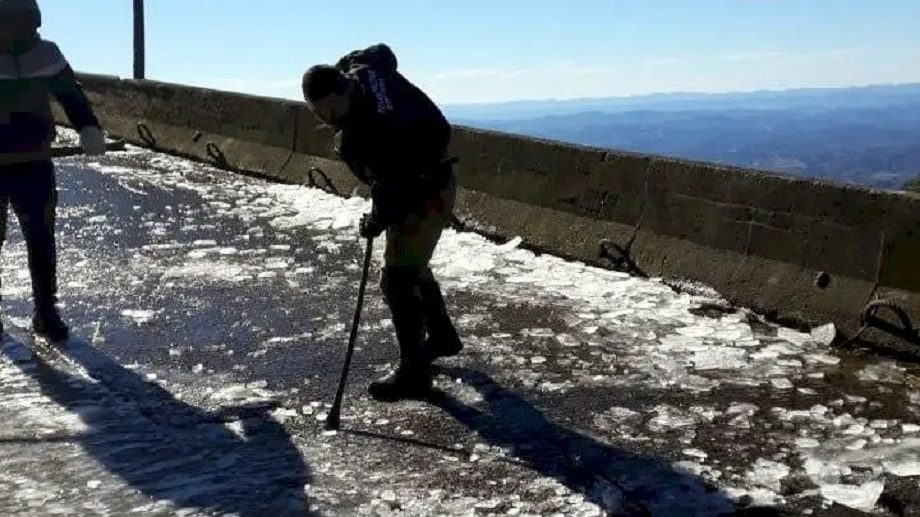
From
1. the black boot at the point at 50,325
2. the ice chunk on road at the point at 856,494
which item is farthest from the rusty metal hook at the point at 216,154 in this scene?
the ice chunk on road at the point at 856,494

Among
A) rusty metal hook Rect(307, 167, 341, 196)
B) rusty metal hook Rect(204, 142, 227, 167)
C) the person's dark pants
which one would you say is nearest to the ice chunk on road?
the person's dark pants

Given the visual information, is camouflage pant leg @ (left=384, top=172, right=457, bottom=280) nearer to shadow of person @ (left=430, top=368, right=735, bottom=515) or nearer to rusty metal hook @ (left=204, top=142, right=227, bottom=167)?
shadow of person @ (left=430, top=368, right=735, bottom=515)

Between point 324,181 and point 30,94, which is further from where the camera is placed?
point 324,181

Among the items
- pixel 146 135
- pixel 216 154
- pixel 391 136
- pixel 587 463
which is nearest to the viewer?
pixel 587 463

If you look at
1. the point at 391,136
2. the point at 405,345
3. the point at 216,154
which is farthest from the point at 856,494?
the point at 216,154

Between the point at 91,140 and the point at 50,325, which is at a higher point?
the point at 91,140

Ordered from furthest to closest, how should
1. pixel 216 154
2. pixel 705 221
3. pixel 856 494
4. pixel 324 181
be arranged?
1. pixel 216 154
2. pixel 324 181
3. pixel 705 221
4. pixel 856 494

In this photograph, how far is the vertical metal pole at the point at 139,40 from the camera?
19.8m

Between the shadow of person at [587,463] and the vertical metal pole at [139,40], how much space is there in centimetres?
1648

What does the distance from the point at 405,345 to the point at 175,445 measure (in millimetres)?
1280

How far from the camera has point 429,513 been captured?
12.5ft

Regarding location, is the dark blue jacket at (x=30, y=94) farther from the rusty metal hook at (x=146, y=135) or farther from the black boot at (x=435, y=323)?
the rusty metal hook at (x=146, y=135)

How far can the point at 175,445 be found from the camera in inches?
177

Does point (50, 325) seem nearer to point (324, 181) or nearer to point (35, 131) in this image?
point (35, 131)
